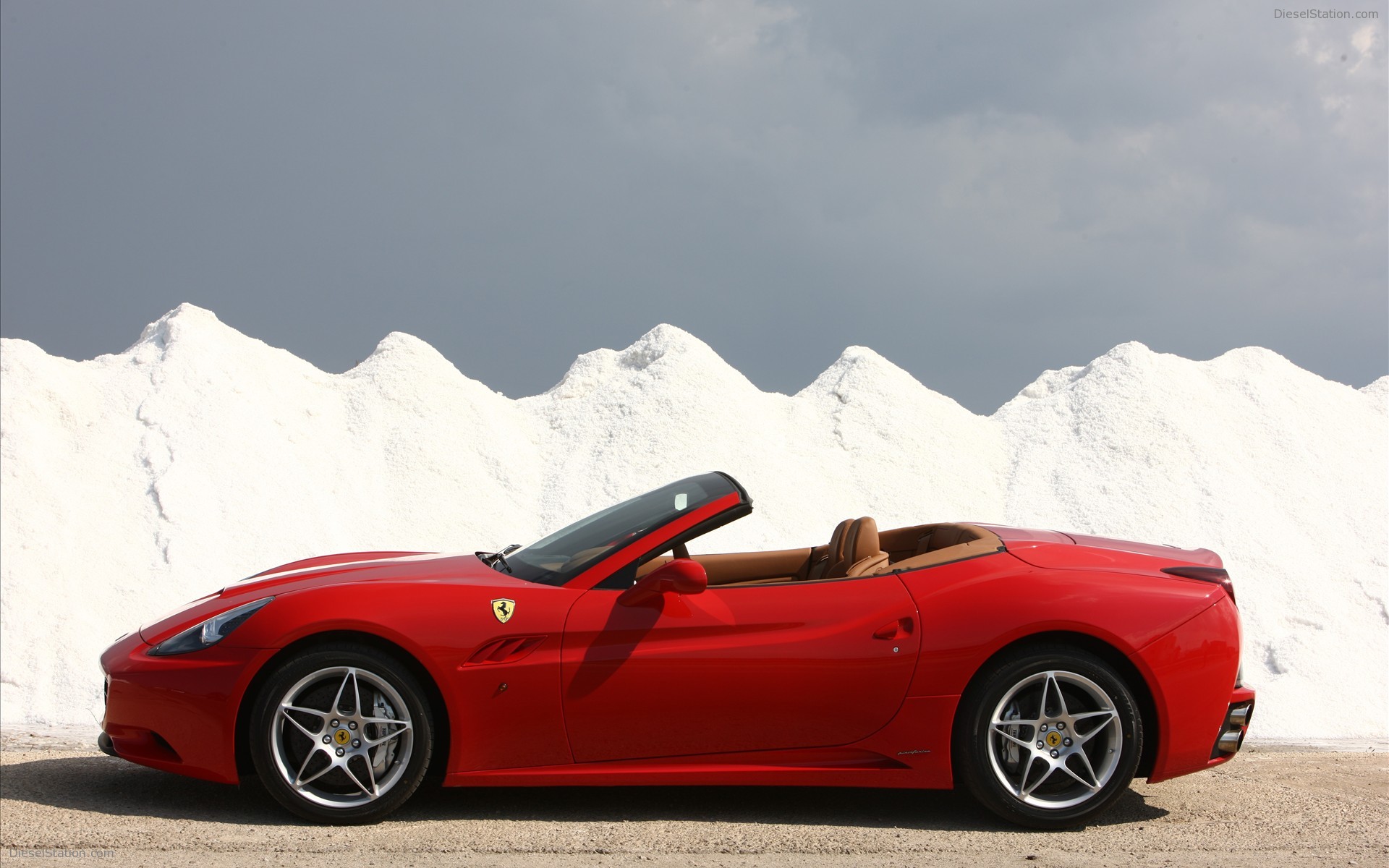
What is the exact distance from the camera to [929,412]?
704 inches

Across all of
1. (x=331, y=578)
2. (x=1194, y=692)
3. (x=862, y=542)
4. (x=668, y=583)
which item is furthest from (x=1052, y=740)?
(x=331, y=578)

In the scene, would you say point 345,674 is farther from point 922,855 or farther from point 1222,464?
point 1222,464

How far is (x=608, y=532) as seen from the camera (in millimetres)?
4070

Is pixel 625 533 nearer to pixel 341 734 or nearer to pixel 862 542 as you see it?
pixel 862 542

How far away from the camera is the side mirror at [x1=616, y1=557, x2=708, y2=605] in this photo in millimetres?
3463

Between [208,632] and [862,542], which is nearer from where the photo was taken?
[208,632]

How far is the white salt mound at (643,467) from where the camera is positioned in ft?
35.7

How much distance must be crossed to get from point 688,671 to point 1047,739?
137 cm

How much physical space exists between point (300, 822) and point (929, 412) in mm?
15490

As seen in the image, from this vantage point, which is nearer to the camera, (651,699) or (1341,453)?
(651,699)

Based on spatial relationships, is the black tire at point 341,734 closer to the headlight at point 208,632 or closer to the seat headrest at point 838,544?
the headlight at point 208,632

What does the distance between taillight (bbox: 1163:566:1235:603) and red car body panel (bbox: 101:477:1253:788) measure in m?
0.22

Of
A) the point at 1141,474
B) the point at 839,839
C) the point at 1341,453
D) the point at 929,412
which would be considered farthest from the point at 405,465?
the point at 1341,453

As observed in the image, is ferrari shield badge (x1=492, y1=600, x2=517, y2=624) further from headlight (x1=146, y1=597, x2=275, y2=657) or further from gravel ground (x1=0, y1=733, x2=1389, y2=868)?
headlight (x1=146, y1=597, x2=275, y2=657)
